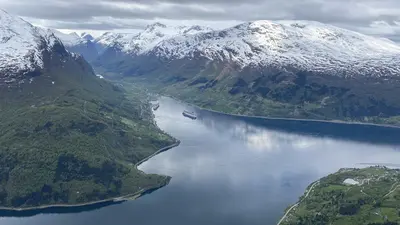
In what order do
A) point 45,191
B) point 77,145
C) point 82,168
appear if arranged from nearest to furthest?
point 45,191, point 82,168, point 77,145

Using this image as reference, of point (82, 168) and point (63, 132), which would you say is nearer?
point (82, 168)

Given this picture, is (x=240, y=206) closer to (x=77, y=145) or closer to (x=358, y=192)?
(x=358, y=192)

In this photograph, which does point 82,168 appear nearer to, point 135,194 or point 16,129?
point 135,194

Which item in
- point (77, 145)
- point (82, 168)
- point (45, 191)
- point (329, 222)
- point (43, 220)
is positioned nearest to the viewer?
point (329, 222)

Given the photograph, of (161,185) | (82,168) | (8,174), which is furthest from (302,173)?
(8,174)

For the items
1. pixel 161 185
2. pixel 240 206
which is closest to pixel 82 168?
pixel 161 185

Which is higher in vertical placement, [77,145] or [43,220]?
[77,145]
